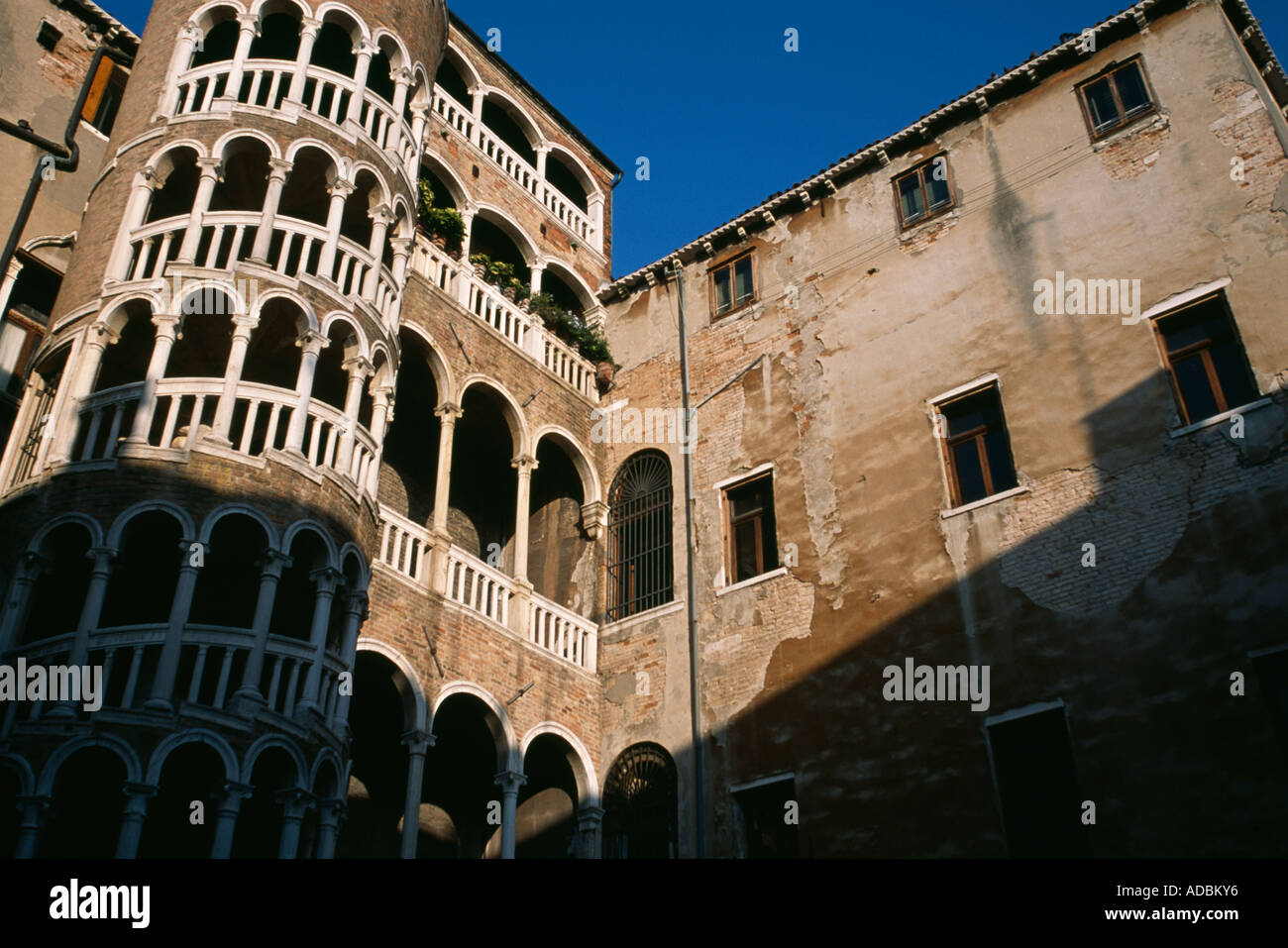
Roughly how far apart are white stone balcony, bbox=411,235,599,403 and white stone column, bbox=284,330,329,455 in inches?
147

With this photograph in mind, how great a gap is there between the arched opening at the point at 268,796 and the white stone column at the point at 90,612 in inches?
67.7

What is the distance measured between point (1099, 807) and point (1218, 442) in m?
4.20

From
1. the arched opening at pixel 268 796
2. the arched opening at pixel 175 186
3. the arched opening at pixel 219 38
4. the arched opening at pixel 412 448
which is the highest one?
the arched opening at pixel 219 38

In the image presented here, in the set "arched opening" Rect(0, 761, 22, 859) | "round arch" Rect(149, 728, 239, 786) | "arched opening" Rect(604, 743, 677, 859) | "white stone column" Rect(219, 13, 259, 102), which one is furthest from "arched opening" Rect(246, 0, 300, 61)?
"arched opening" Rect(604, 743, 677, 859)

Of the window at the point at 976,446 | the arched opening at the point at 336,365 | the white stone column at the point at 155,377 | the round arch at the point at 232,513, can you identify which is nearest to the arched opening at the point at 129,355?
the white stone column at the point at 155,377

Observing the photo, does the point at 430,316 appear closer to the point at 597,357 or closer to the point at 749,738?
the point at 597,357

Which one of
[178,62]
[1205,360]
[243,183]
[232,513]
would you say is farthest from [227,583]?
[1205,360]

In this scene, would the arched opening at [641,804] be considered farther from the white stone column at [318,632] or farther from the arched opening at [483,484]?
the white stone column at [318,632]

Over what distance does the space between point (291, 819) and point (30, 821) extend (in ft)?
7.12

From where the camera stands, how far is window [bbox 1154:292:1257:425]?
1315 centimetres

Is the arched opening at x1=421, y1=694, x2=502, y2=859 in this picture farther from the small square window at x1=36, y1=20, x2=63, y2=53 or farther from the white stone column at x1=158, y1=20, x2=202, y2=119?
the small square window at x1=36, y1=20, x2=63, y2=53

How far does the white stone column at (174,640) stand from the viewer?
10234mm

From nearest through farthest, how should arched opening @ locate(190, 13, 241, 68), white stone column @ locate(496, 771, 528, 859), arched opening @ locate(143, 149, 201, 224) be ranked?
1. arched opening @ locate(143, 149, 201, 224)
2. white stone column @ locate(496, 771, 528, 859)
3. arched opening @ locate(190, 13, 241, 68)
